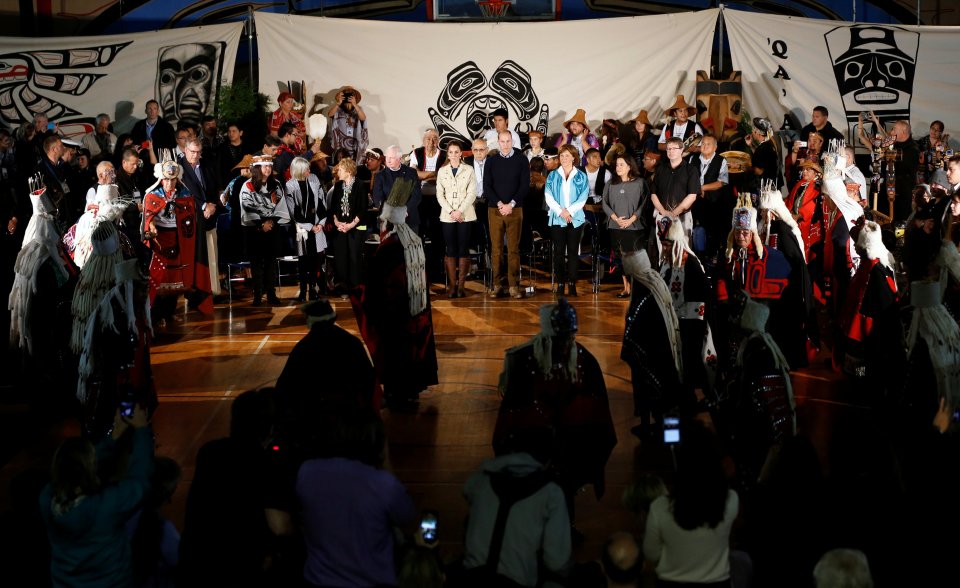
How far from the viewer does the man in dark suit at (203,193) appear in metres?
12.9

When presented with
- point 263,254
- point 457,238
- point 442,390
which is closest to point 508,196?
point 457,238

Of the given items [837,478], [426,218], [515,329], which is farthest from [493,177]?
[837,478]

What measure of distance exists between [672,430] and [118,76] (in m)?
12.9

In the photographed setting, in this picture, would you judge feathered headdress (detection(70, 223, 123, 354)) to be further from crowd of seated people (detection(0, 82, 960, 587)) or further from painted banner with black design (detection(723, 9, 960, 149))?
painted banner with black design (detection(723, 9, 960, 149))

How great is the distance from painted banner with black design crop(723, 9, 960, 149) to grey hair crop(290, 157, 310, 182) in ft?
20.6

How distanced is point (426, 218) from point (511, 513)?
986 centimetres

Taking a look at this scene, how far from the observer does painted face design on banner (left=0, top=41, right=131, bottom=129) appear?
630 inches

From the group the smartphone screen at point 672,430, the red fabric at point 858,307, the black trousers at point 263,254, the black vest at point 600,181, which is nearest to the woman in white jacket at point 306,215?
the black trousers at point 263,254

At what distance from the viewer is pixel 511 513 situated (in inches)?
183

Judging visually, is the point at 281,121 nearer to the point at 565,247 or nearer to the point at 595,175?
the point at 595,175

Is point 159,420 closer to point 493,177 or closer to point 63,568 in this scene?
point 63,568

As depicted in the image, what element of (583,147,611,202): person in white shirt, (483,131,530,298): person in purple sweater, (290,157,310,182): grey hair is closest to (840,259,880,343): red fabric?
(483,131,530,298): person in purple sweater

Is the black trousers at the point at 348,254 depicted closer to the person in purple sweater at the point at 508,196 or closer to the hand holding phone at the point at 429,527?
the person in purple sweater at the point at 508,196

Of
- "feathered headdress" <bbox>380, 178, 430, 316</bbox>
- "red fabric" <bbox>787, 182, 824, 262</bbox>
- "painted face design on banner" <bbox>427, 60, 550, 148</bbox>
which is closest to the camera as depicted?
"feathered headdress" <bbox>380, 178, 430, 316</bbox>
